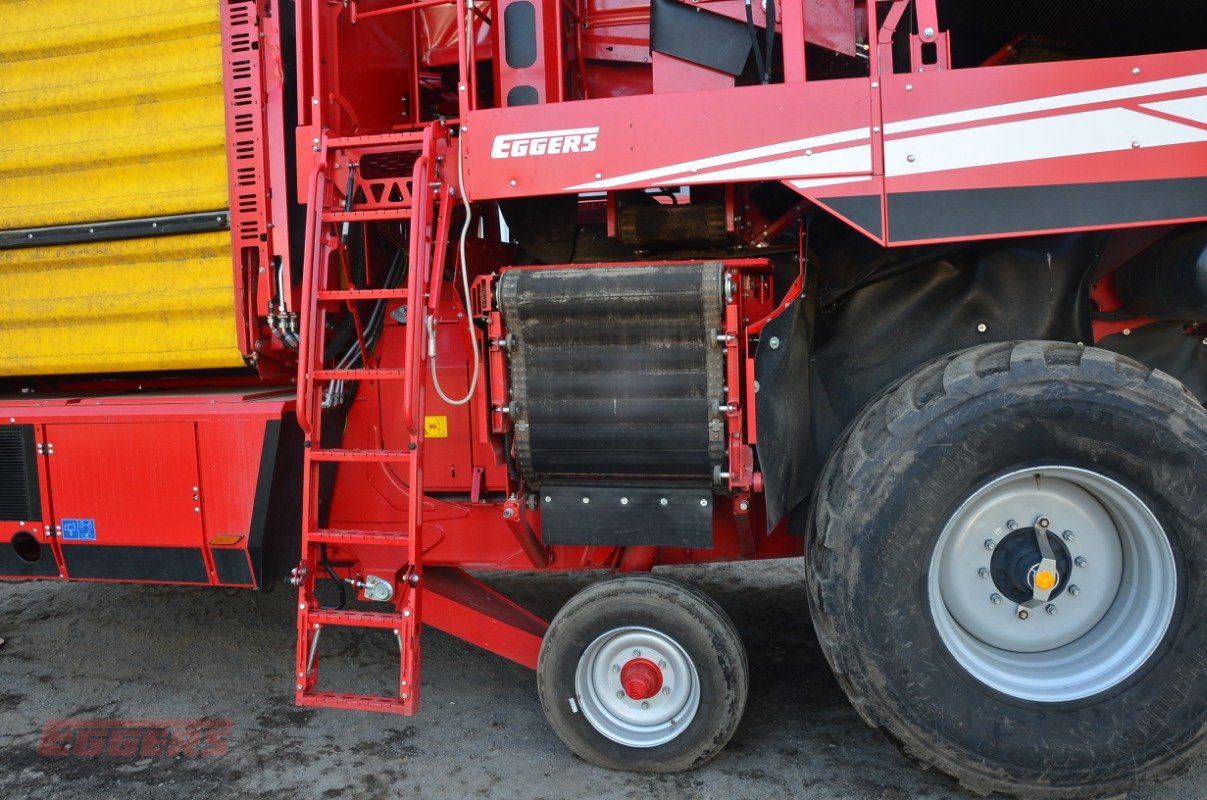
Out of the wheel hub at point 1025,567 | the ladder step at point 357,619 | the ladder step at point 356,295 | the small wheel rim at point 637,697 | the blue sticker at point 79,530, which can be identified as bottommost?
the small wheel rim at point 637,697

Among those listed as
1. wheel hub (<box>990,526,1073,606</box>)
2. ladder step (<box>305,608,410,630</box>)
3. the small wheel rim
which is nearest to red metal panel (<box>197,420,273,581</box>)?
ladder step (<box>305,608,410,630</box>)

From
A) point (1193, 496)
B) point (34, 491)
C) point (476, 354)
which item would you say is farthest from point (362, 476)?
point (1193, 496)

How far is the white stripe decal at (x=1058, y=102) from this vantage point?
100 inches

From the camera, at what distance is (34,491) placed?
359 cm

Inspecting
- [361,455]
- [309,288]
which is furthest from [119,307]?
[361,455]

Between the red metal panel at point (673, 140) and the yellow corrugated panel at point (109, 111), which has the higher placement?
the yellow corrugated panel at point (109, 111)

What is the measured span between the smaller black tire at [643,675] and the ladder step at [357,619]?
1.69 ft

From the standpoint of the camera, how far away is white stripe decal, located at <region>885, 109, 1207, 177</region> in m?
2.55

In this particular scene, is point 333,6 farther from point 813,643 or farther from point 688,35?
point 813,643

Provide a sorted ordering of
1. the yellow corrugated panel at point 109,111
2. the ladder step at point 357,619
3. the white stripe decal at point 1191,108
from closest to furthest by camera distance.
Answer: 1. the white stripe decal at point 1191,108
2. the ladder step at point 357,619
3. the yellow corrugated panel at point 109,111

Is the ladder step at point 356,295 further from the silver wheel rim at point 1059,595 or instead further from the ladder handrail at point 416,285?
the silver wheel rim at point 1059,595

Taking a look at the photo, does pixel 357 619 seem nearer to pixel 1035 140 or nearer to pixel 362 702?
pixel 362 702

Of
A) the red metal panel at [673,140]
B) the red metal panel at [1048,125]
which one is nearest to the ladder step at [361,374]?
the red metal panel at [673,140]

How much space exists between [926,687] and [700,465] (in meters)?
0.95
